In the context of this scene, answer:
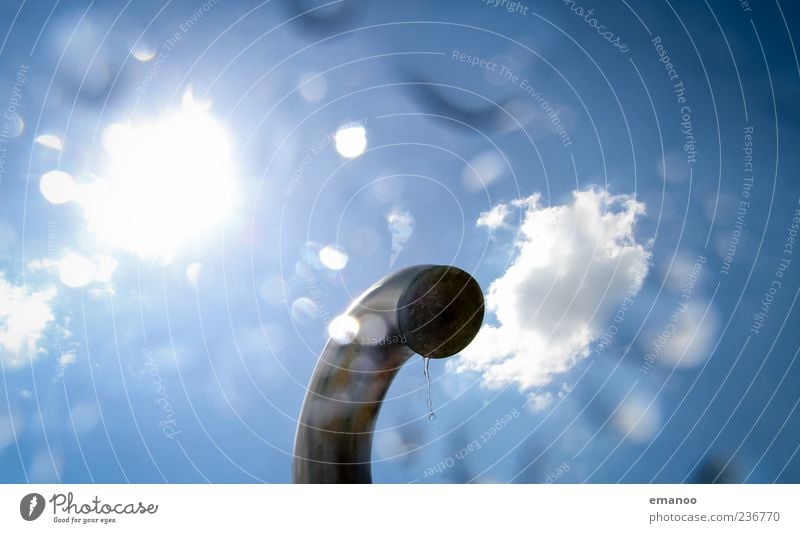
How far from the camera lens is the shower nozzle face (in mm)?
7352

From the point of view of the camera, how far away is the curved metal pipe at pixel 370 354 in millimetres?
7352

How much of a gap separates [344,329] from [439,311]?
4.87 feet

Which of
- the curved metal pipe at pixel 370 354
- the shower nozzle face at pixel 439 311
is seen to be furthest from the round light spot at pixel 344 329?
the shower nozzle face at pixel 439 311

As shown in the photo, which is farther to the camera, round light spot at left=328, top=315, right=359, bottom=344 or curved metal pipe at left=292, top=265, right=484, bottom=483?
round light spot at left=328, top=315, right=359, bottom=344

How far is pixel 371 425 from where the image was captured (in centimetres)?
777
